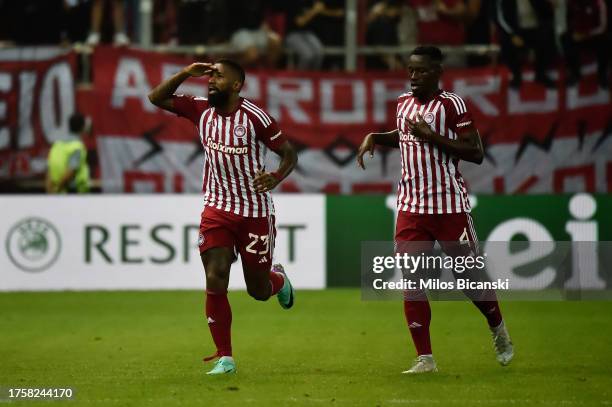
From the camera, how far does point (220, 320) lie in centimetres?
930

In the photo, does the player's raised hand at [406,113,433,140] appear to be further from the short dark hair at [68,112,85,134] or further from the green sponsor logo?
the short dark hair at [68,112,85,134]

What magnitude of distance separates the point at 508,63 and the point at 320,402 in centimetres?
1083

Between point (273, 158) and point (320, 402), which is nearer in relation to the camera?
point (320, 402)

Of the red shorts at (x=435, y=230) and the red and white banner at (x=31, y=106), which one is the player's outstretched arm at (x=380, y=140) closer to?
the red shorts at (x=435, y=230)

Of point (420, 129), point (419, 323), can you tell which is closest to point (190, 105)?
point (420, 129)

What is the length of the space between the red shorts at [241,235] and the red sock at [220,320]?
0.38m

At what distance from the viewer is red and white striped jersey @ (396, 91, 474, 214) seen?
941 cm

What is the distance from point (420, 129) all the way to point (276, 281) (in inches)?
82.2

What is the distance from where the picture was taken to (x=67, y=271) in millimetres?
16453

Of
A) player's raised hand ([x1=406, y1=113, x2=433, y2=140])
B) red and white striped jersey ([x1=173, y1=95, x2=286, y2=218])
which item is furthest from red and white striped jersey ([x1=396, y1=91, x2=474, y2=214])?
red and white striped jersey ([x1=173, y1=95, x2=286, y2=218])

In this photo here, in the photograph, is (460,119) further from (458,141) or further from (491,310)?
(491,310)

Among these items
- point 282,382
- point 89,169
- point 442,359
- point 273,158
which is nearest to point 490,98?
point 273,158

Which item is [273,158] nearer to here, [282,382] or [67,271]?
[67,271]

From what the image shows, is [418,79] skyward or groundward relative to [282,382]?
skyward
